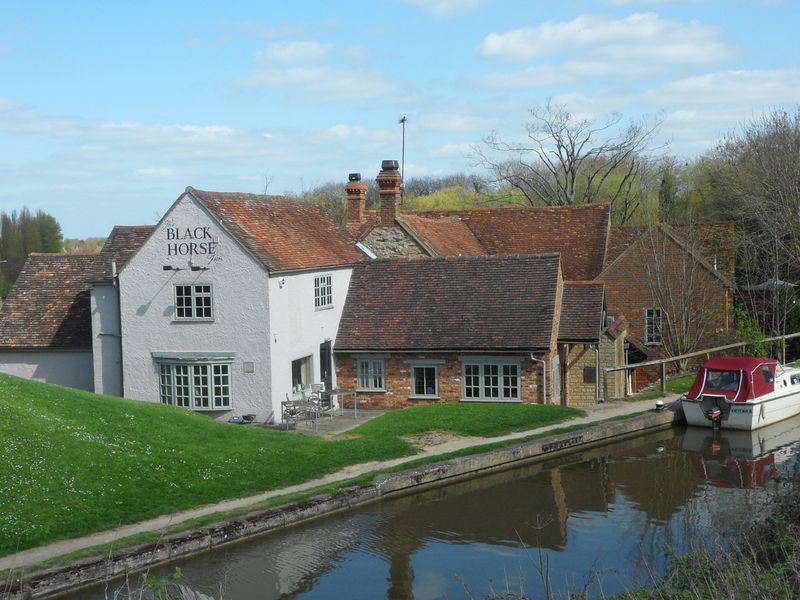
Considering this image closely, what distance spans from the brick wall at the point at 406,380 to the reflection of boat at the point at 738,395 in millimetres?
4463

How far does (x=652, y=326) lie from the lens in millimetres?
35562

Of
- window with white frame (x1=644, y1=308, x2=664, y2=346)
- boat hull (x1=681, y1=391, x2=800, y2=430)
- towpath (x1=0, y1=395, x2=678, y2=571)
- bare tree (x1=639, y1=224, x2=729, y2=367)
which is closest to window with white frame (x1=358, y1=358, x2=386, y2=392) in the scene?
towpath (x1=0, y1=395, x2=678, y2=571)

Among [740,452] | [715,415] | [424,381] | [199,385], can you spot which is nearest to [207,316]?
[199,385]

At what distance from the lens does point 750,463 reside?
73.1 feet

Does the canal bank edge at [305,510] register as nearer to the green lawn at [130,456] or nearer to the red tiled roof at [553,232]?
the green lawn at [130,456]

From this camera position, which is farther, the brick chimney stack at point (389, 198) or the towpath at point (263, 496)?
the brick chimney stack at point (389, 198)

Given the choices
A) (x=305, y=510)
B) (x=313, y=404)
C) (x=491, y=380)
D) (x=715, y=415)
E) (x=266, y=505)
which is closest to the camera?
(x=266, y=505)

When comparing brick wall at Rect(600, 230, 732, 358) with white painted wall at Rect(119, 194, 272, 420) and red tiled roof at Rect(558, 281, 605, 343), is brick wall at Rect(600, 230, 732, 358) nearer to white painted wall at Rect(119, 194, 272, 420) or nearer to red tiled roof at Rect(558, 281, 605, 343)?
red tiled roof at Rect(558, 281, 605, 343)

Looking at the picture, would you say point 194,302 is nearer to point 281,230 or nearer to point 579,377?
point 281,230

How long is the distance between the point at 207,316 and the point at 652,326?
1813 cm

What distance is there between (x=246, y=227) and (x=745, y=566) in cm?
1899

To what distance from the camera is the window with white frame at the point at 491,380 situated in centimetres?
2678

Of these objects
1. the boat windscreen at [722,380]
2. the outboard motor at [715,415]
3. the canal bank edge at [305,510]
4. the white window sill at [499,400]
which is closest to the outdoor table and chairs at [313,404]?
the white window sill at [499,400]

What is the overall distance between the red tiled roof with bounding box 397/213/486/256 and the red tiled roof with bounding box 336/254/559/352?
3459mm
